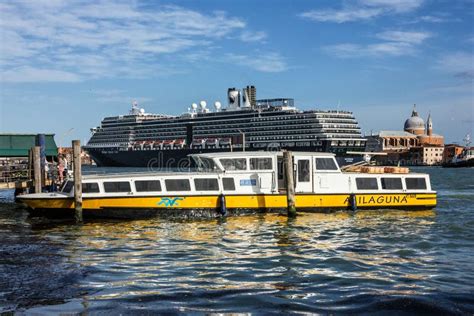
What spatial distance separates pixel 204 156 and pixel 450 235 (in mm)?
11991

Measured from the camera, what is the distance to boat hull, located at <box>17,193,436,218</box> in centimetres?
2478

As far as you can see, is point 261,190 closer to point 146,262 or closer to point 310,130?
point 146,262

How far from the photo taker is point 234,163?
26.6 meters

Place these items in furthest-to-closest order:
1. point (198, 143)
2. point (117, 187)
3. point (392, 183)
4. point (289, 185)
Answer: point (198, 143)
point (392, 183)
point (289, 185)
point (117, 187)

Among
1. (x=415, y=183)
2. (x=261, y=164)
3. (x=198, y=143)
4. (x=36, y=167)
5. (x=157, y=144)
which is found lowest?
(x=415, y=183)

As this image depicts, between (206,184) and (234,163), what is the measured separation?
1797 millimetres

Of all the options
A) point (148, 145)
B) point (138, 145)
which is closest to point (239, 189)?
point (148, 145)

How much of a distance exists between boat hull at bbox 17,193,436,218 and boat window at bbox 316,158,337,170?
1.38 metres

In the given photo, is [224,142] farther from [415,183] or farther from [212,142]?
[415,183]

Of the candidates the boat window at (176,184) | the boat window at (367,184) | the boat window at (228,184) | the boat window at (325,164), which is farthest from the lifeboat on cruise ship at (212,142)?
the boat window at (176,184)

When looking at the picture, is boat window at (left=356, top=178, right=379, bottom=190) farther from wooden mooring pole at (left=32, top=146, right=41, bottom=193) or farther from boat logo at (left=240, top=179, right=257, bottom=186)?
wooden mooring pole at (left=32, top=146, right=41, bottom=193)

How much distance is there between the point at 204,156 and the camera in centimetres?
2745

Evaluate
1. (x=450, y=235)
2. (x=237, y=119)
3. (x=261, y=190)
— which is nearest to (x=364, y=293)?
(x=450, y=235)

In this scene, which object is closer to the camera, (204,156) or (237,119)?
(204,156)
